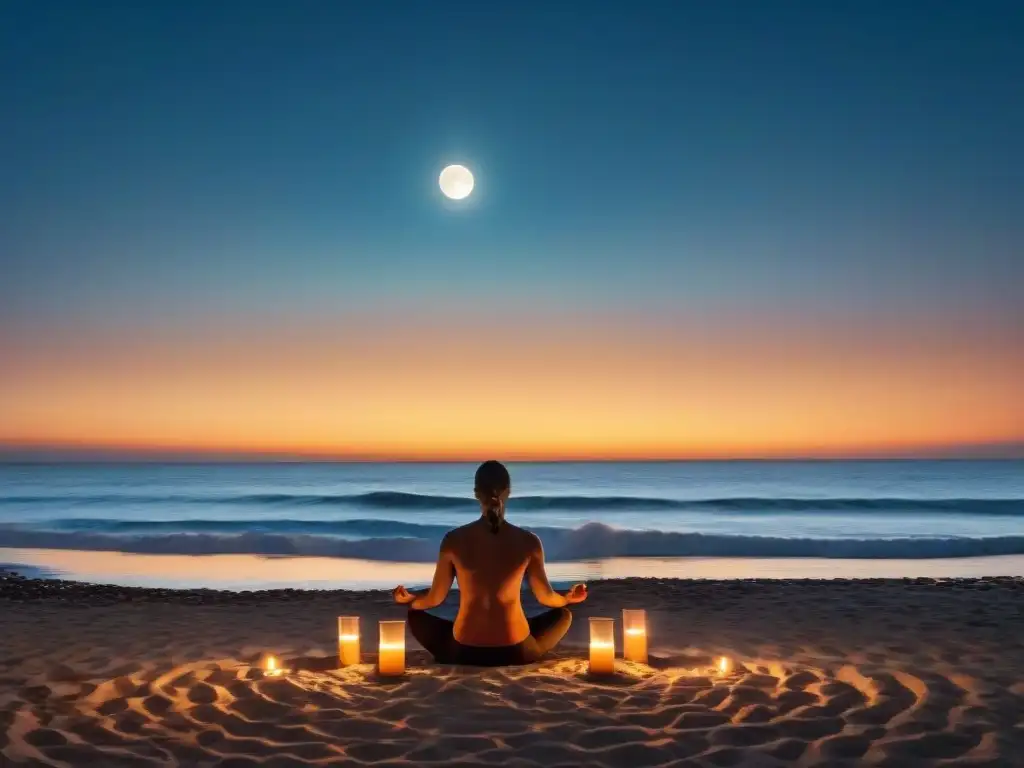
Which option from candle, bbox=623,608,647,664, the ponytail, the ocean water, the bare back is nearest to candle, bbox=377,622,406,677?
the bare back

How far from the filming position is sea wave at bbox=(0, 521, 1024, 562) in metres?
17.4

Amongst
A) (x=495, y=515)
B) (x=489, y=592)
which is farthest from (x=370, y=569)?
(x=495, y=515)

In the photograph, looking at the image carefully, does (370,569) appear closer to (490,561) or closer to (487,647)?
(487,647)

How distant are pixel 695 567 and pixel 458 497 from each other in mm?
26932

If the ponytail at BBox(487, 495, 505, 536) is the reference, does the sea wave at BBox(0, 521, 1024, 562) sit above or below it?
below

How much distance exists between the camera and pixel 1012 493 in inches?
1681

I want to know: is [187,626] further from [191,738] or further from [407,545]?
[407,545]

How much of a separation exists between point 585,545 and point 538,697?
16.7m

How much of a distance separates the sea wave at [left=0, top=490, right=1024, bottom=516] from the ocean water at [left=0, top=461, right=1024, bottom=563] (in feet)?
0.31

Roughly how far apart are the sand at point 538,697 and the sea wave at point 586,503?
91.8 feet

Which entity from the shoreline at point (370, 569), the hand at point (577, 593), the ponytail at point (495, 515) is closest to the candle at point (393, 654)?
the ponytail at point (495, 515)

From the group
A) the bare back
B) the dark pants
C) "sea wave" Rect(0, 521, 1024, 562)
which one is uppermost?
the bare back

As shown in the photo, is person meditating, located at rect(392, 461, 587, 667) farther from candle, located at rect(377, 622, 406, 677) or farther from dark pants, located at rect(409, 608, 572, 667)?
candle, located at rect(377, 622, 406, 677)

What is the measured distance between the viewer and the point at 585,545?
69.1 ft
